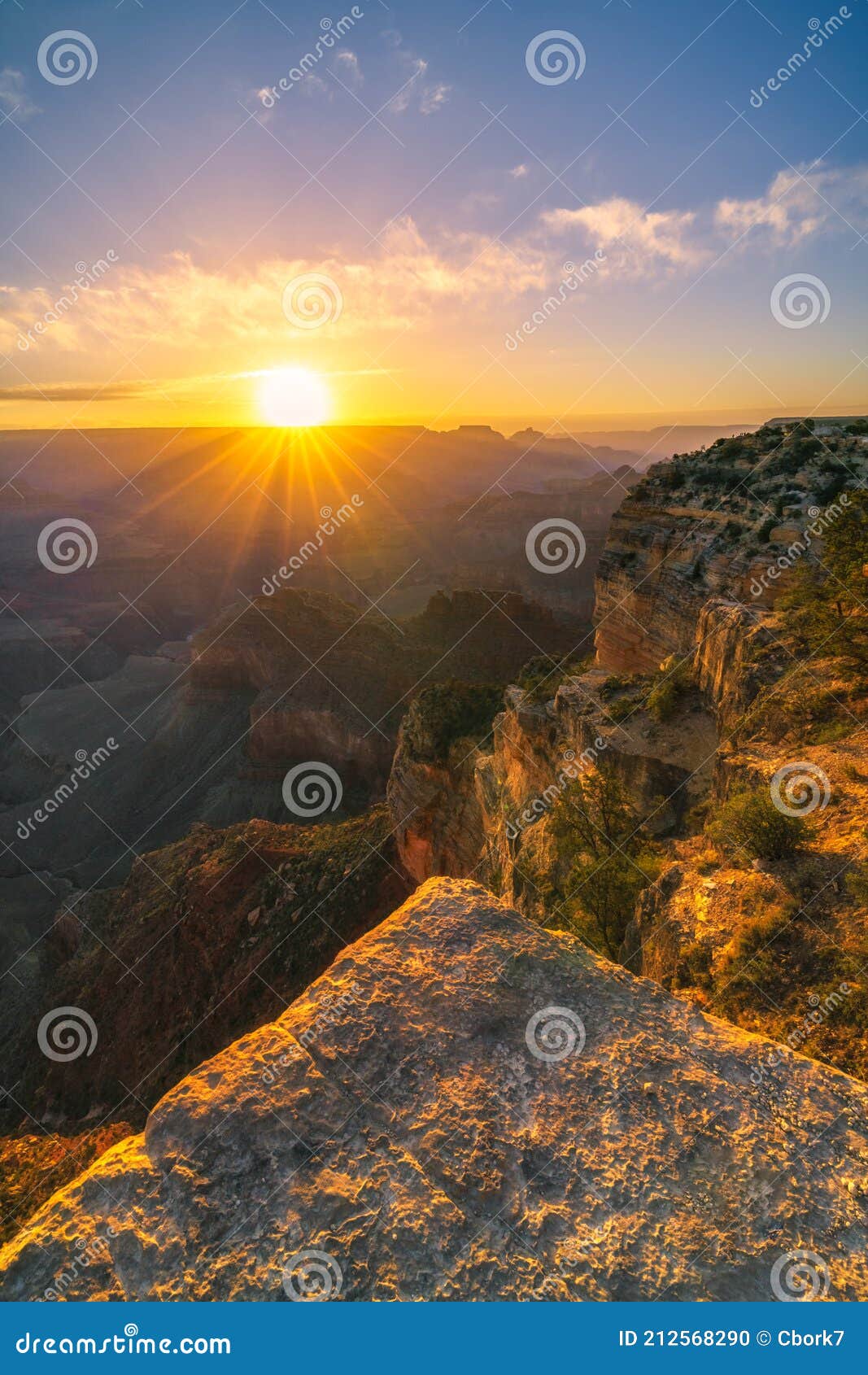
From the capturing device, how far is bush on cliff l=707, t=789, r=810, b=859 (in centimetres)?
743

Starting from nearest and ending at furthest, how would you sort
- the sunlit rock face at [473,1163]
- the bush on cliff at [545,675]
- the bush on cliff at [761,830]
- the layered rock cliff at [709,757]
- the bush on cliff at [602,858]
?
the sunlit rock face at [473,1163] < the layered rock cliff at [709,757] < the bush on cliff at [761,830] < the bush on cliff at [602,858] < the bush on cliff at [545,675]

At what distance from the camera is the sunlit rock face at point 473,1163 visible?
3.03 m

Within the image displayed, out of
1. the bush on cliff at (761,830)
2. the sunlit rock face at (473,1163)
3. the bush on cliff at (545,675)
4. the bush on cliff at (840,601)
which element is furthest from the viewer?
the bush on cliff at (545,675)

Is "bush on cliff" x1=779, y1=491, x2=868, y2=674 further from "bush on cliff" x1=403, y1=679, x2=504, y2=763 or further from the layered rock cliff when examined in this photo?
"bush on cliff" x1=403, y1=679, x2=504, y2=763

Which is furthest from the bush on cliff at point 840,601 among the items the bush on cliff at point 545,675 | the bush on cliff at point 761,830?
the bush on cliff at point 545,675

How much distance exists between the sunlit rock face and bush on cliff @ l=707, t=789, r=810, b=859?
3.67 metres

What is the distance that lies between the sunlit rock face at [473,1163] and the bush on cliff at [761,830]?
12.0 feet

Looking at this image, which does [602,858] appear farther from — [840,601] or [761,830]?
[840,601]

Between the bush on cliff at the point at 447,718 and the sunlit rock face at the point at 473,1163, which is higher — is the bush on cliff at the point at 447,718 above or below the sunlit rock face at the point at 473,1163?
above

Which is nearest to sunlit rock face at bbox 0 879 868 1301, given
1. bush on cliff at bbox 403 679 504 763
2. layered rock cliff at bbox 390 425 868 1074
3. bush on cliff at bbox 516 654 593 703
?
layered rock cliff at bbox 390 425 868 1074

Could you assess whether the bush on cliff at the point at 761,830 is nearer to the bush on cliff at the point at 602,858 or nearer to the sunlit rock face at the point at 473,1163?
the bush on cliff at the point at 602,858

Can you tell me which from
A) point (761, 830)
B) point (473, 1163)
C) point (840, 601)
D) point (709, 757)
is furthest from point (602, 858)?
point (473, 1163)

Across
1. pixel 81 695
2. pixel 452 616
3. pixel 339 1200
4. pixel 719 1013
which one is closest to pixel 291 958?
pixel 719 1013

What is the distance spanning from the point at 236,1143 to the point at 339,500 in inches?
5924
